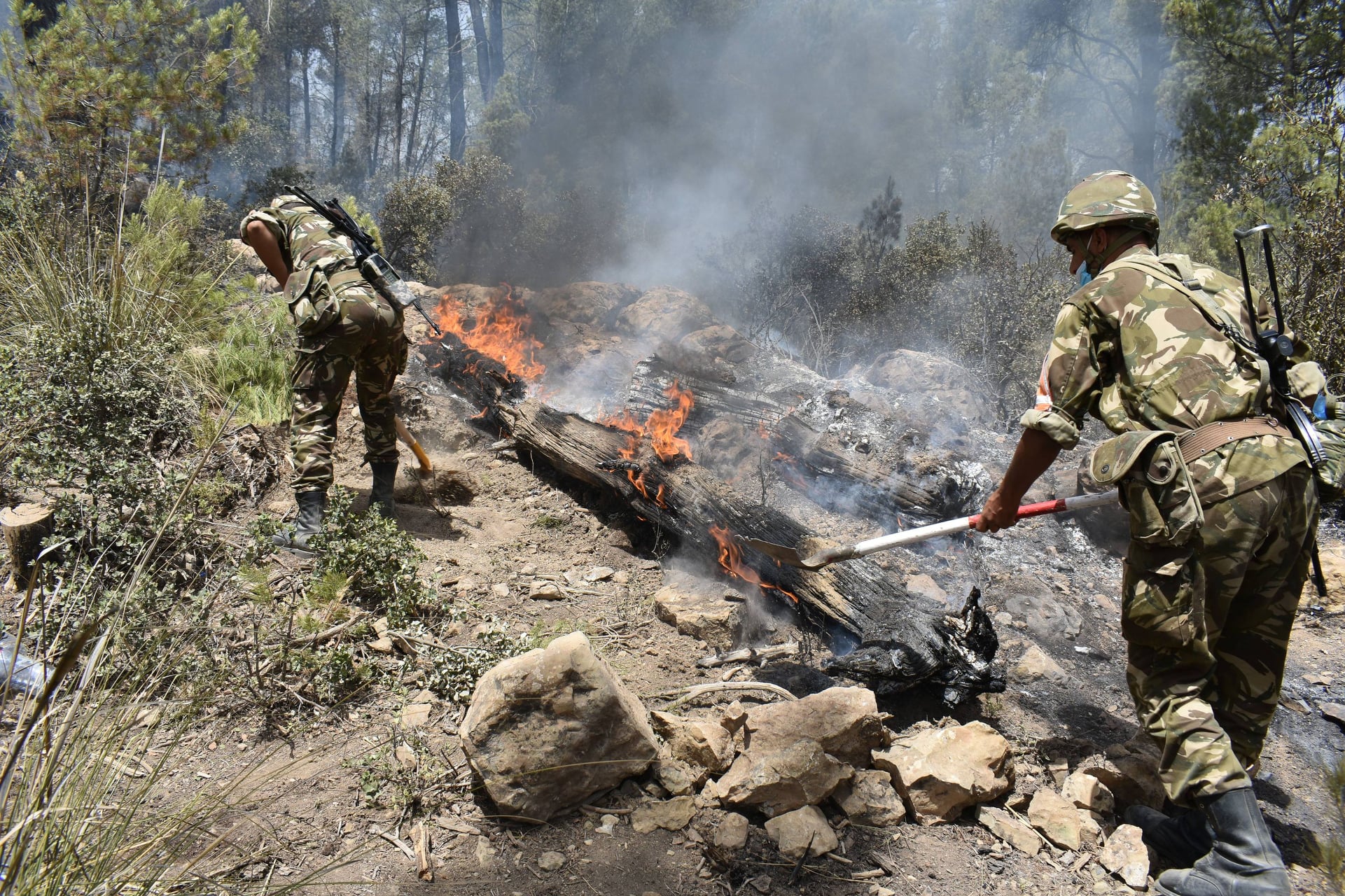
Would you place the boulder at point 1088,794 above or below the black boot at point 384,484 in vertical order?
below

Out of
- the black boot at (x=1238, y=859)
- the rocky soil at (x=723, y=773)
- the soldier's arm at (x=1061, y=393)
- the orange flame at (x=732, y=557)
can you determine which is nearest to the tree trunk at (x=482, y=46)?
the orange flame at (x=732, y=557)

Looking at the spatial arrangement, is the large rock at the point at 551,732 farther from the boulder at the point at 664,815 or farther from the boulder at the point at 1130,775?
the boulder at the point at 1130,775

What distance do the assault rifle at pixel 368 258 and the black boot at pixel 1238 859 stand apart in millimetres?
4108

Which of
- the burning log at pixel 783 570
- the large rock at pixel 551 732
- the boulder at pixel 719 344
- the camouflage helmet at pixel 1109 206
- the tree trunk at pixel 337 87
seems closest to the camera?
the large rock at pixel 551 732

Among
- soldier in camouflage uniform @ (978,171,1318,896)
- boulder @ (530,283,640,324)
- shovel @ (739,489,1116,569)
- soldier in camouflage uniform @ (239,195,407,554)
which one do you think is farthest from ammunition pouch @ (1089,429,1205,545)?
Answer: boulder @ (530,283,640,324)

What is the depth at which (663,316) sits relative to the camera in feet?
30.7

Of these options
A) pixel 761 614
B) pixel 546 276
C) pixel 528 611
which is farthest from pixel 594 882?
pixel 546 276

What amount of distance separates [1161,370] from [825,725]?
5.05 ft

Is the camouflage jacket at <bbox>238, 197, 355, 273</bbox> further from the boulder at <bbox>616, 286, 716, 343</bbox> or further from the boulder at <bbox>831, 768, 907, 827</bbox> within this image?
the boulder at <bbox>616, 286, 716, 343</bbox>

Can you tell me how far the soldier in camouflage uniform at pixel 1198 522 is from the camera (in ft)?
7.06

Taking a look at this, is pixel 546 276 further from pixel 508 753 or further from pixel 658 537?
pixel 508 753

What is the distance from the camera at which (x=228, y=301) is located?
611cm

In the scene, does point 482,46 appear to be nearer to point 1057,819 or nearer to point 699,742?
point 699,742

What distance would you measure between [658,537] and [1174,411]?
2773 mm
